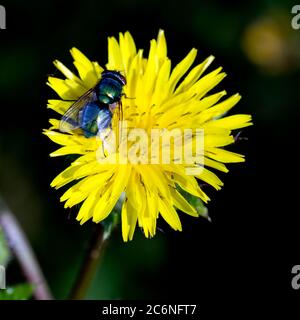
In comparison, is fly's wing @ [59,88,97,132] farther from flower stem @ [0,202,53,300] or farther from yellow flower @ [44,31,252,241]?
flower stem @ [0,202,53,300]

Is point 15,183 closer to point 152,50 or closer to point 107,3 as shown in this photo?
point 107,3

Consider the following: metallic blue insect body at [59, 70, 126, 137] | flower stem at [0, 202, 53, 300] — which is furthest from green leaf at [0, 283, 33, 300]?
metallic blue insect body at [59, 70, 126, 137]

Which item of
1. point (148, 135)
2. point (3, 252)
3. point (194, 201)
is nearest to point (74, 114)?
point (148, 135)

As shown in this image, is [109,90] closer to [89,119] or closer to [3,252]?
[89,119]

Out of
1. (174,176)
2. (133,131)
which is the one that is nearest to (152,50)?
(133,131)

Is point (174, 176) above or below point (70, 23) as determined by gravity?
below

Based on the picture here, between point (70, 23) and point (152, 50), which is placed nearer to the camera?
point (152, 50)
